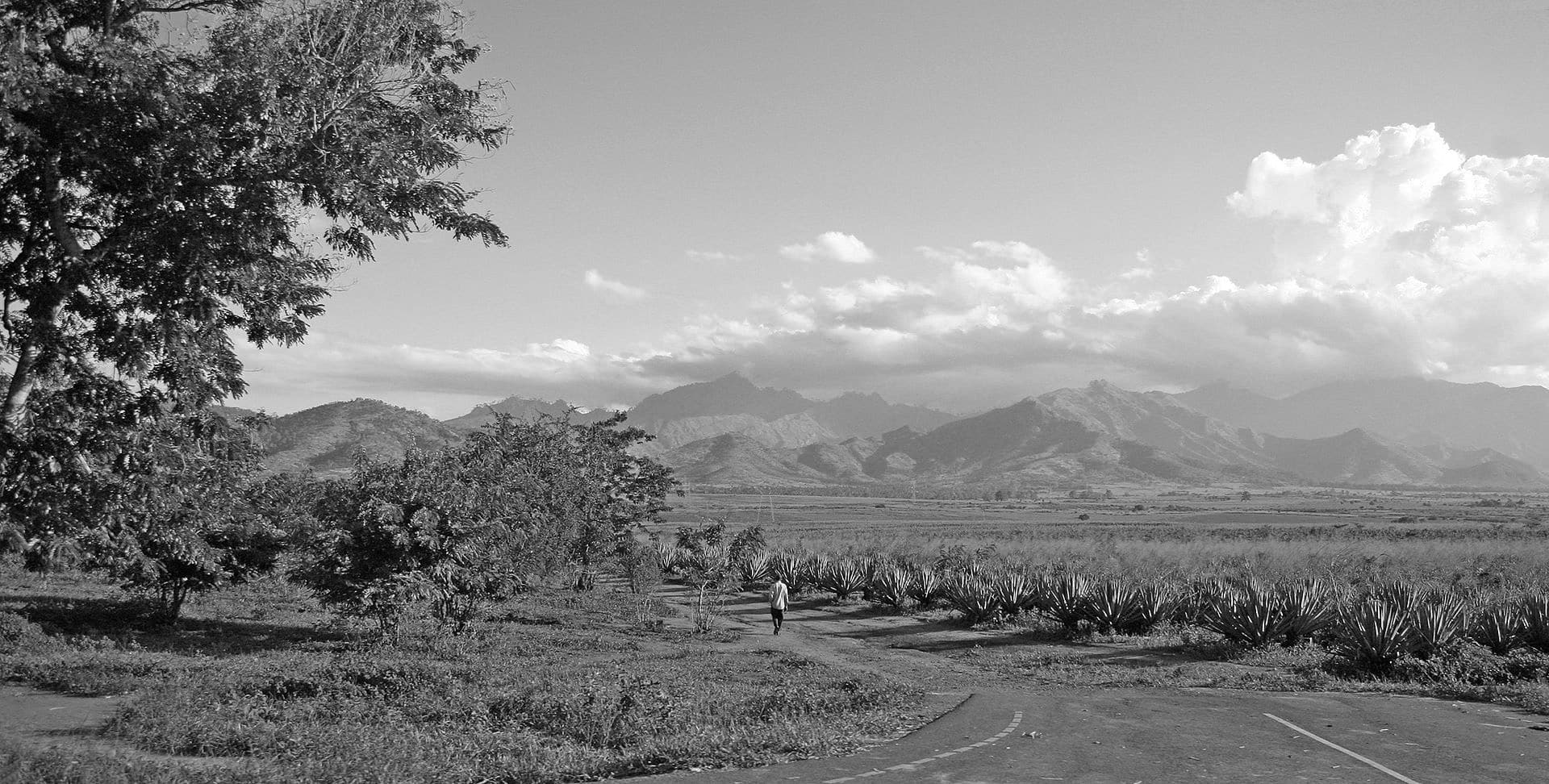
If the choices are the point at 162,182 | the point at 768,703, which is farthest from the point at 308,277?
the point at 768,703

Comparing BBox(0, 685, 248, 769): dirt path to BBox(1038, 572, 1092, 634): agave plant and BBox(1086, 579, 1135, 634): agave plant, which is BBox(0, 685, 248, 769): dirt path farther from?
BBox(1086, 579, 1135, 634): agave plant

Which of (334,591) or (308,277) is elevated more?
(308,277)

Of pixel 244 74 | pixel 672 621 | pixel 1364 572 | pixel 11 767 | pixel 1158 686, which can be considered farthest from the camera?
pixel 1364 572

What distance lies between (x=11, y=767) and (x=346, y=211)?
7.24 meters

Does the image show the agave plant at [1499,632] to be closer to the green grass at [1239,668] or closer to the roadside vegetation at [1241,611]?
the roadside vegetation at [1241,611]

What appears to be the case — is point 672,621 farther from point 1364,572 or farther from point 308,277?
point 1364,572

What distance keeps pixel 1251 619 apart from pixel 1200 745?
9.91 meters

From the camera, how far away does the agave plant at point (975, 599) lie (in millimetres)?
23453

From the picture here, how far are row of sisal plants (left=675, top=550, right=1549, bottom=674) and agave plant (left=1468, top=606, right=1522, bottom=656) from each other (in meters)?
0.02

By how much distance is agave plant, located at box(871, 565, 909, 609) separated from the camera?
89.1 feet

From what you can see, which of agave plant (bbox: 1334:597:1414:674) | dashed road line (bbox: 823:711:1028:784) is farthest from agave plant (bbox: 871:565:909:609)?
dashed road line (bbox: 823:711:1028:784)

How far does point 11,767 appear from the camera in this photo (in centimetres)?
681

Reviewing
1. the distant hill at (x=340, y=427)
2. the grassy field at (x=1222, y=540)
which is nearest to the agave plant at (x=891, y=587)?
the grassy field at (x=1222, y=540)

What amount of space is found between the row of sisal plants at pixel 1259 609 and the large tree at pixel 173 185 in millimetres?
14884
